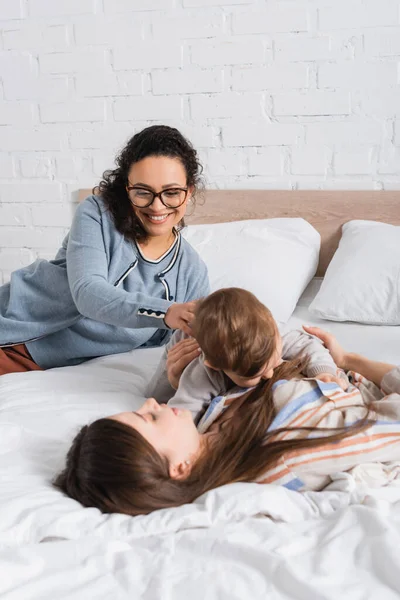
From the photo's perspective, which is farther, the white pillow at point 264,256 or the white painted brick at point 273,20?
the white painted brick at point 273,20

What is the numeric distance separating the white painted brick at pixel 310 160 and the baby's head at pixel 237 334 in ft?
4.91

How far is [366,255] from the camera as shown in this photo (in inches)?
87.3

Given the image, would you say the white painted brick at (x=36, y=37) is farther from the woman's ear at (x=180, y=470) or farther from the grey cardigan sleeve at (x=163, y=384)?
the woman's ear at (x=180, y=470)

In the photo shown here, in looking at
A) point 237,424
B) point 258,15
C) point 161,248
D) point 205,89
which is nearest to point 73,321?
point 161,248

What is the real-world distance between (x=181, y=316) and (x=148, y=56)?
161 cm

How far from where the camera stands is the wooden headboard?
8.24 feet

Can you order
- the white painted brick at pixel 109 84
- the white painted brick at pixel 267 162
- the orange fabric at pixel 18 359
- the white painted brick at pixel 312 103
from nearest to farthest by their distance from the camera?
the orange fabric at pixel 18 359 < the white painted brick at pixel 312 103 < the white painted brick at pixel 267 162 < the white painted brick at pixel 109 84

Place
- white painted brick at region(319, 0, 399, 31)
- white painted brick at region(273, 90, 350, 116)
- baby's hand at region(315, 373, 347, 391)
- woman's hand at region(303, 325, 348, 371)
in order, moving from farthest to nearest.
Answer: white painted brick at region(273, 90, 350, 116)
white painted brick at region(319, 0, 399, 31)
woman's hand at region(303, 325, 348, 371)
baby's hand at region(315, 373, 347, 391)

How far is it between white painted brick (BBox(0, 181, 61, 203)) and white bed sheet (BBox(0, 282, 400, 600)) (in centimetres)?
181

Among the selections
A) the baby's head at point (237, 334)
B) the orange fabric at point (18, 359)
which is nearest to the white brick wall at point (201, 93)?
the orange fabric at point (18, 359)

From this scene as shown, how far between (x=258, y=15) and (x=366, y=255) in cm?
102

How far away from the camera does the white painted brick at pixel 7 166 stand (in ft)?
9.70

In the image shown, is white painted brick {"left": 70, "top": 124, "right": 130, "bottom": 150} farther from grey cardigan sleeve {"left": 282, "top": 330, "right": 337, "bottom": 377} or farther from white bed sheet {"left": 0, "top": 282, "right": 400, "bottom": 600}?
white bed sheet {"left": 0, "top": 282, "right": 400, "bottom": 600}

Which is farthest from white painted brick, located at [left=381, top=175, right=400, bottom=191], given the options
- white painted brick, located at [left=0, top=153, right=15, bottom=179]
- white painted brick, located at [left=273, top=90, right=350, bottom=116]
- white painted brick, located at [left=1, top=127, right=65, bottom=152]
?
white painted brick, located at [left=0, top=153, right=15, bottom=179]
